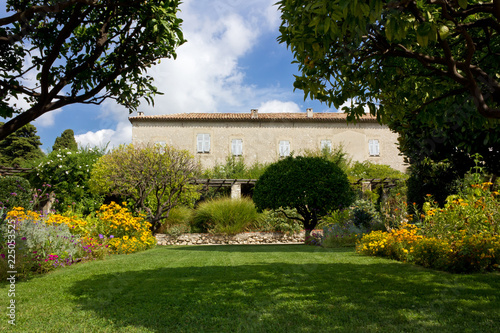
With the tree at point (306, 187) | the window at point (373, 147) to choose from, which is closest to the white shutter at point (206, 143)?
the window at point (373, 147)

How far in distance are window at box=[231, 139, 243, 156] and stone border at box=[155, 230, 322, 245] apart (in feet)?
33.5

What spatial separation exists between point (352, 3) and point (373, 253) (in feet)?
21.6

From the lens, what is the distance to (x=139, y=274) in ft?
17.9

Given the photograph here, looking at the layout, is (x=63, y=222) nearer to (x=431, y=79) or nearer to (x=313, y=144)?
(x=431, y=79)

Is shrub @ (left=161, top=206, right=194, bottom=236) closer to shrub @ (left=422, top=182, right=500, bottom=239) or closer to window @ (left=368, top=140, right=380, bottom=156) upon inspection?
shrub @ (left=422, top=182, right=500, bottom=239)

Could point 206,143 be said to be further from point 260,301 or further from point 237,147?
point 260,301

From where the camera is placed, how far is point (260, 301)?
3.69 metres

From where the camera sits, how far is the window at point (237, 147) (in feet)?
80.7

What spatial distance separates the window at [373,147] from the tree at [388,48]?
67.7 ft

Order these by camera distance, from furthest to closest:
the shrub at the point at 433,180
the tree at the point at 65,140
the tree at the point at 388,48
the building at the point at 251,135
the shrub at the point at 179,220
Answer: the tree at the point at 65,140 < the building at the point at 251,135 < the shrub at the point at 179,220 < the shrub at the point at 433,180 < the tree at the point at 388,48

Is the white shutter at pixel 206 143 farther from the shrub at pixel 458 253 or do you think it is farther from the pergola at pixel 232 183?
the shrub at pixel 458 253

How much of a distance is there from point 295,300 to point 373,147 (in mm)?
23486

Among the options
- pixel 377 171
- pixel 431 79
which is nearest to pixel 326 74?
pixel 431 79

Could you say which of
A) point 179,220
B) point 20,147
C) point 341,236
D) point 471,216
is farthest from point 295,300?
point 20,147
